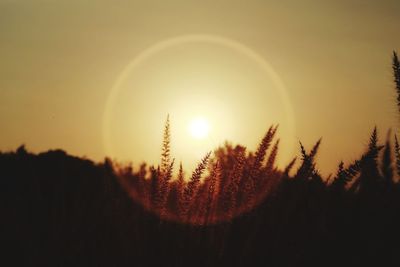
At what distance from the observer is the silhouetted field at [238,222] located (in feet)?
3.57

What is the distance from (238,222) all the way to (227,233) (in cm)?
15

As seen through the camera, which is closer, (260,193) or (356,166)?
(356,166)

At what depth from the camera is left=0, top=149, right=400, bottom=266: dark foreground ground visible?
109cm

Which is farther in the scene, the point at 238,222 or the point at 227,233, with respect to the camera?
the point at 238,222

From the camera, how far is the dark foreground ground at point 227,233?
1094 millimetres

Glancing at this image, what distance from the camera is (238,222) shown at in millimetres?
1525

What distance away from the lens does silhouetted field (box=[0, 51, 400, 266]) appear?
1.09m

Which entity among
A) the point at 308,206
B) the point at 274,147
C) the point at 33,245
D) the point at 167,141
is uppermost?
the point at 274,147

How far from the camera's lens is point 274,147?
167cm

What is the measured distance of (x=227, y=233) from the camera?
54.6 inches

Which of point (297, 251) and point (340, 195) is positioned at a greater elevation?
point (340, 195)

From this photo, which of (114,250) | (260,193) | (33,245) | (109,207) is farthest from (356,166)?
(33,245)

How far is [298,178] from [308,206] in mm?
125

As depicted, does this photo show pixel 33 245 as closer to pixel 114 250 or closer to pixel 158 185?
pixel 114 250
